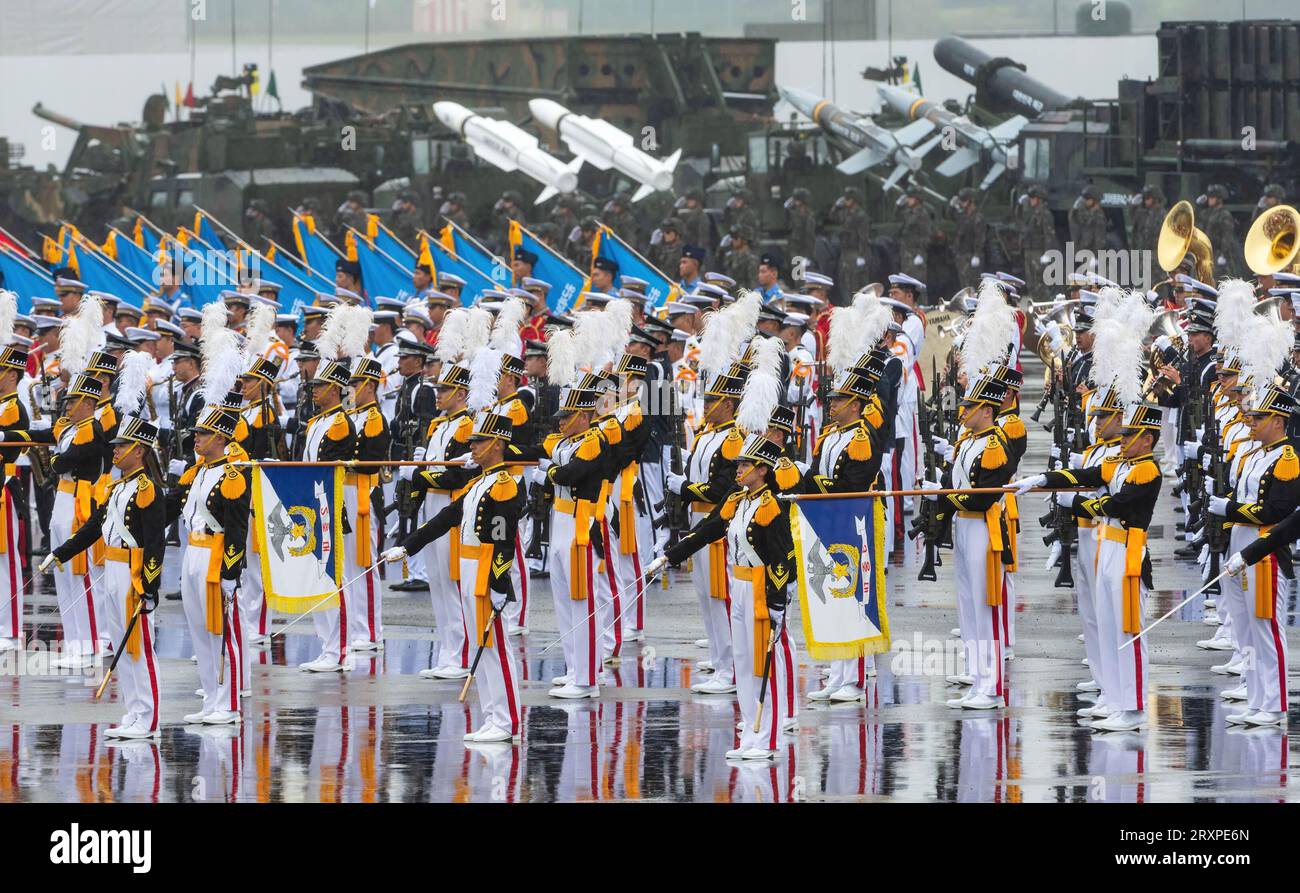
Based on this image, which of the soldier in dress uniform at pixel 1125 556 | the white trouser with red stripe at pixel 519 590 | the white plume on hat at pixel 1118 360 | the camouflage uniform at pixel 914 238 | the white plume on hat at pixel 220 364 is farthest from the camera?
the camouflage uniform at pixel 914 238

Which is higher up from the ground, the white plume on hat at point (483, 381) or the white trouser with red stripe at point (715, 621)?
the white plume on hat at point (483, 381)

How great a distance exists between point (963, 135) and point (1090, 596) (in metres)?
29.5

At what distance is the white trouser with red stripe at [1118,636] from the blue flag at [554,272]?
12.3m

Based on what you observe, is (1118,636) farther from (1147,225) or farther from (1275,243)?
(1147,225)

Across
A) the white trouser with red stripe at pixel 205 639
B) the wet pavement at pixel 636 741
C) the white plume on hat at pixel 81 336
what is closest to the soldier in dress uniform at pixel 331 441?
the wet pavement at pixel 636 741

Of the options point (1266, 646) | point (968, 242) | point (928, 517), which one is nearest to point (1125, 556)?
point (1266, 646)

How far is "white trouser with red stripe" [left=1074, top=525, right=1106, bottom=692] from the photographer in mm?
12281

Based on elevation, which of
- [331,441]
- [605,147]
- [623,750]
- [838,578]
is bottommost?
[623,750]

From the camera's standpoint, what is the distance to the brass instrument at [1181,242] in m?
26.1

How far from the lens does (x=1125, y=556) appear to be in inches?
472

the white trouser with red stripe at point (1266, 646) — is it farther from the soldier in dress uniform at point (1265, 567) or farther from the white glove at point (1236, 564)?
the white glove at point (1236, 564)

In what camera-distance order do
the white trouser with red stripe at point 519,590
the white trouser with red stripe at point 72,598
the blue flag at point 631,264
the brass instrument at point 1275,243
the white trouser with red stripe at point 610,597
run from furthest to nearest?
the blue flag at point 631,264 → the brass instrument at point 1275,243 → the white trouser with red stripe at point 72,598 → the white trouser with red stripe at point 610,597 → the white trouser with red stripe at point 519,590
